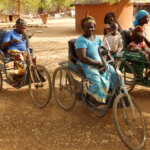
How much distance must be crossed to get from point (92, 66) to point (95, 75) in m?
0.26

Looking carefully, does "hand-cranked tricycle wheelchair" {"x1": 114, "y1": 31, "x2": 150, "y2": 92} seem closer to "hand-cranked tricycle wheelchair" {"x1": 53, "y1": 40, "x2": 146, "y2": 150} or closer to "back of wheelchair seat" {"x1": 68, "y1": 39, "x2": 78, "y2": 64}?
"hand-cranked tricycle wheelchair" {"x1": 53, "y1": 40, "x2": 146, "y2": 150}

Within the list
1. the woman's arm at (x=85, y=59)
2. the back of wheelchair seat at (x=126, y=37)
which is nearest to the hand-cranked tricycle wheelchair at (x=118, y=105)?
the woman's arm at (x=85, y=59)

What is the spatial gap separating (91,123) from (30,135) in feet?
3.27

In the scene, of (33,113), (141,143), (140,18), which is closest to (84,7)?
(140,18)

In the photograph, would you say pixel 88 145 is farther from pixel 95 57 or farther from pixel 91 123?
pixel 95 57

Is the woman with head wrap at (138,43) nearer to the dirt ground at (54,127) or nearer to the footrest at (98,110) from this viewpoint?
the dirt ground at (54,127)

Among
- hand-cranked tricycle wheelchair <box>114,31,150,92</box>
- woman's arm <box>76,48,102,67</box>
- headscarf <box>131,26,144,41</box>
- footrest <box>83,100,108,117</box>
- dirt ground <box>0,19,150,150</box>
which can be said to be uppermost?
headscarf <box>131,26,144,41</box>

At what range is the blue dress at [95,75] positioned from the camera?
3.76 m

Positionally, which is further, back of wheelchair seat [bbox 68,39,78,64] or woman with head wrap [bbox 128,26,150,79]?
woman with head wrap [bbox 128,26,150,79]

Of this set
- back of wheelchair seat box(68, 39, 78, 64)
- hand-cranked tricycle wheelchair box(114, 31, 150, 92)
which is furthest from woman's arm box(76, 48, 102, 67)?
hand-cranked tricycle wheelchair box(114, 31, 150, 92)

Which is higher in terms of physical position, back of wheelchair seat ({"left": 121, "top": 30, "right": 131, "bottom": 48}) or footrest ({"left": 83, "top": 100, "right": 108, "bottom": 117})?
back of wheelchair seat ({"left": 121, "top": 30, "right": 131, "bottom": 48})

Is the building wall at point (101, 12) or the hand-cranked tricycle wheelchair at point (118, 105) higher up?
the building wall at point (101, 12)

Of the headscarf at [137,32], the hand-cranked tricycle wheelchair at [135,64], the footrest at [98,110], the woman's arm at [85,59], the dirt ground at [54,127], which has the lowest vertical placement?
the dirt ground at [54,127]

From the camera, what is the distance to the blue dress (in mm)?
3762
